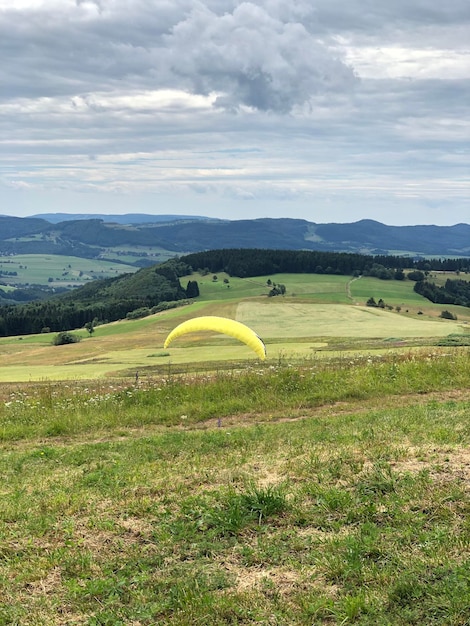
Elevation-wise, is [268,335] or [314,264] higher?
[314,264]

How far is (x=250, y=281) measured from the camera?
16662 centimetres

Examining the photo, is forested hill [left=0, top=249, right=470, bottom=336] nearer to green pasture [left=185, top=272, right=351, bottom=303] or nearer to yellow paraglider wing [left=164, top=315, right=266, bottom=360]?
green pasture [left=185, top=272, right=351, bottom=303]

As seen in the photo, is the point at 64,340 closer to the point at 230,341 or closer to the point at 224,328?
the point at 230,341

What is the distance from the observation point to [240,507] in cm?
839

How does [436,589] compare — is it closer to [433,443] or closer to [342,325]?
[433,443]

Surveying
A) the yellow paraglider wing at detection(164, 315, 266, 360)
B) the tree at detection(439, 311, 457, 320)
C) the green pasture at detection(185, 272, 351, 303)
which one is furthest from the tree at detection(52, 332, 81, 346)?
the tree at detection(439, 311, 457, 320)

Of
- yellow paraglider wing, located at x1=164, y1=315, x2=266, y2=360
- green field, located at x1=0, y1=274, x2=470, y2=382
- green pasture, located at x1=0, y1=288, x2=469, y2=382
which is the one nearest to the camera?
yellow paraglider wing, located at x1=164, y1=315, x2=266, y2=360

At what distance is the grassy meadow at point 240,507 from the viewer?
6.14 metres

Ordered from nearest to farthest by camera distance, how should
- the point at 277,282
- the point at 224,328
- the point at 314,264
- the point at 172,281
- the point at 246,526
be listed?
1. the point at 246,526
2. the point at 224,328
3. the point at 277,282
4. the point at 314,264
5. the point at 172,281

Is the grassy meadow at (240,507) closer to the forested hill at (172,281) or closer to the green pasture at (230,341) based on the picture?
the green pasture at (230,341)

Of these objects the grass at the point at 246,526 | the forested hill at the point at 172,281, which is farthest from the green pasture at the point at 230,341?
the forested hill at the point at 172,281

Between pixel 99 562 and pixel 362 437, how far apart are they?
22.9 feet

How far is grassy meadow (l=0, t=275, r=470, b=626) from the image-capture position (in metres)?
6.14

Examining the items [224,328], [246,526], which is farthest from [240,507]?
[224,328]
